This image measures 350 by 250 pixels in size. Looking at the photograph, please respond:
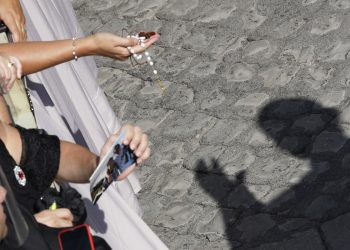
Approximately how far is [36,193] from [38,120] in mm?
975

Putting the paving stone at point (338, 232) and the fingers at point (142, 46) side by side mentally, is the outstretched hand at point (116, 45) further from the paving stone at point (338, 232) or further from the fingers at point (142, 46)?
the paving stone at point (338, 232)

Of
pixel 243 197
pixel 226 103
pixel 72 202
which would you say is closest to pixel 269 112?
pixel 226 103

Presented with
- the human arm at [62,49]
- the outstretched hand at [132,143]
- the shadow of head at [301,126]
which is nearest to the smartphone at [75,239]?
the outstretched hand at [132,143]

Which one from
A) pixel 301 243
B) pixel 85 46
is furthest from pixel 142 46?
pixel 301 243

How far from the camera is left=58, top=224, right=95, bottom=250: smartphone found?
3.40m

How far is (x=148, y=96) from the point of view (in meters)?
6.81

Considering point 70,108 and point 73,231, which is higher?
point 73,231

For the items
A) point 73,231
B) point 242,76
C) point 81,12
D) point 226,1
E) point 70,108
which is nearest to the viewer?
point 73,231

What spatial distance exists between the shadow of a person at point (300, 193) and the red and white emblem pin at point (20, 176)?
1929 mm

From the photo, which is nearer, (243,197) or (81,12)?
(243,197)

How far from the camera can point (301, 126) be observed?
6.00m

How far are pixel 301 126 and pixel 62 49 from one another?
2.20 meters

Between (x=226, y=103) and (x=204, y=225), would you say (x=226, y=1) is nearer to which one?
(x=226, y=103)

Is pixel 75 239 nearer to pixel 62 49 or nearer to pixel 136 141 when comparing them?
pixel 136 141
